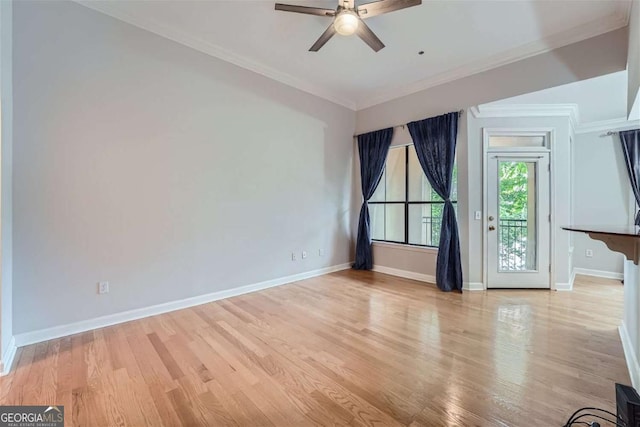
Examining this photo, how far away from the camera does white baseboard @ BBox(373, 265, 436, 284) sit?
4.17 metres

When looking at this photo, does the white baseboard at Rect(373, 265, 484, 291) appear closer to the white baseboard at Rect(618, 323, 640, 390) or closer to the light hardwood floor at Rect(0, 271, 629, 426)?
the light hardwood floor at Rect(0, 271, 629, 426)

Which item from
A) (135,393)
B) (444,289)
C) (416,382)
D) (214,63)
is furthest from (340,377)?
(214,63)

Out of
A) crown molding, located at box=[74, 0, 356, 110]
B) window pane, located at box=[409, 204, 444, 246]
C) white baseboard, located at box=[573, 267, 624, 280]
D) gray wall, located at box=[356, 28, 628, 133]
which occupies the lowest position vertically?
white baseboard, located at box=[573, 267, 624, 280]

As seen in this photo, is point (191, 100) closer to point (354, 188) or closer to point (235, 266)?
point (235, 266)

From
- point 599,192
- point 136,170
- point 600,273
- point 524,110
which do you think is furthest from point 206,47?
point 600,273

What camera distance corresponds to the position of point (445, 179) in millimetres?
3896

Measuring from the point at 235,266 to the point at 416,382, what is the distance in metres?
2.53

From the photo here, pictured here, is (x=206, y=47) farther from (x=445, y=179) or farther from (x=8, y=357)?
(x=445, y=179)

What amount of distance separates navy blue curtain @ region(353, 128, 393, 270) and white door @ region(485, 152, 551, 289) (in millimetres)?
1672

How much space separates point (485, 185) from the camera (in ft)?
12.5

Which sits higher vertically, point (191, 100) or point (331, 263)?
point (191, 100)

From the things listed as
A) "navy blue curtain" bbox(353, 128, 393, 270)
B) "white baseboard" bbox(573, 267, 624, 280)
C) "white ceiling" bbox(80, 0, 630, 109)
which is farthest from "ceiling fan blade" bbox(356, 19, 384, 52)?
"white baseboard" bbox(573, 267, 624, 280)

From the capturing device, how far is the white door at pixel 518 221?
383cm

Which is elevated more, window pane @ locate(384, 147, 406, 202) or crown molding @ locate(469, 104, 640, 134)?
crown molding @ locate(469, 104, 640, 134)
